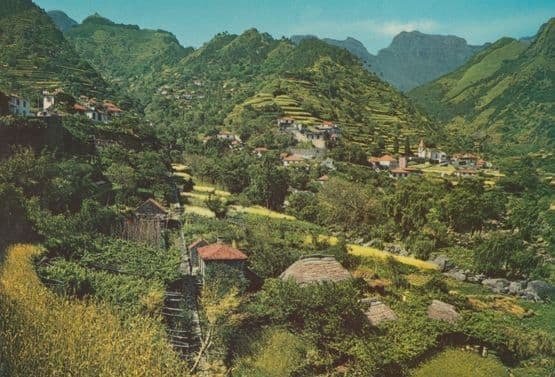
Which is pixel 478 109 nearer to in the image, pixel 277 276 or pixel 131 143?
pixel 131 143

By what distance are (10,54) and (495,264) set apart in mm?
35563


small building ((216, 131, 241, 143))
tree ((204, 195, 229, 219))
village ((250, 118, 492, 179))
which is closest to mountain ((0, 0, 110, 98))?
small building ((216, 131, 241, 143))

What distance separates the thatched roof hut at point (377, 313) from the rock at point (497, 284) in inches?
284

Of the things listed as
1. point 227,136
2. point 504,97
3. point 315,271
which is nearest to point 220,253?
point 315,271

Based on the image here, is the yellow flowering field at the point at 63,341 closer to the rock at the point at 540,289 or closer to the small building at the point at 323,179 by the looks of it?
the rock at the point at 540,289

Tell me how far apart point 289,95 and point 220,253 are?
41.9m

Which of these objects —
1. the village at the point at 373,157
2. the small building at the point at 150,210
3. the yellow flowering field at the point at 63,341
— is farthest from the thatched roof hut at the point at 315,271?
the village at the point at 373,157

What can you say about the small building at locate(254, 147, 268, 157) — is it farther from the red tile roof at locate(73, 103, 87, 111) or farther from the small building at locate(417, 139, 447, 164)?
the small building at locate(417, 139, 447, 164)

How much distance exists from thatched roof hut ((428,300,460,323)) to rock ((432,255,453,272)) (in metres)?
6.35

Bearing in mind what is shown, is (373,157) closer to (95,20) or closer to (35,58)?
(35,58)

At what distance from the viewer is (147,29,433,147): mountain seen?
49.6 metres

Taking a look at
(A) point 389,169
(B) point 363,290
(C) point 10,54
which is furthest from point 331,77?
(B) point 363,290

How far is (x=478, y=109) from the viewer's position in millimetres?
87188

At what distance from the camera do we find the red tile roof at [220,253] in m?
14.3
